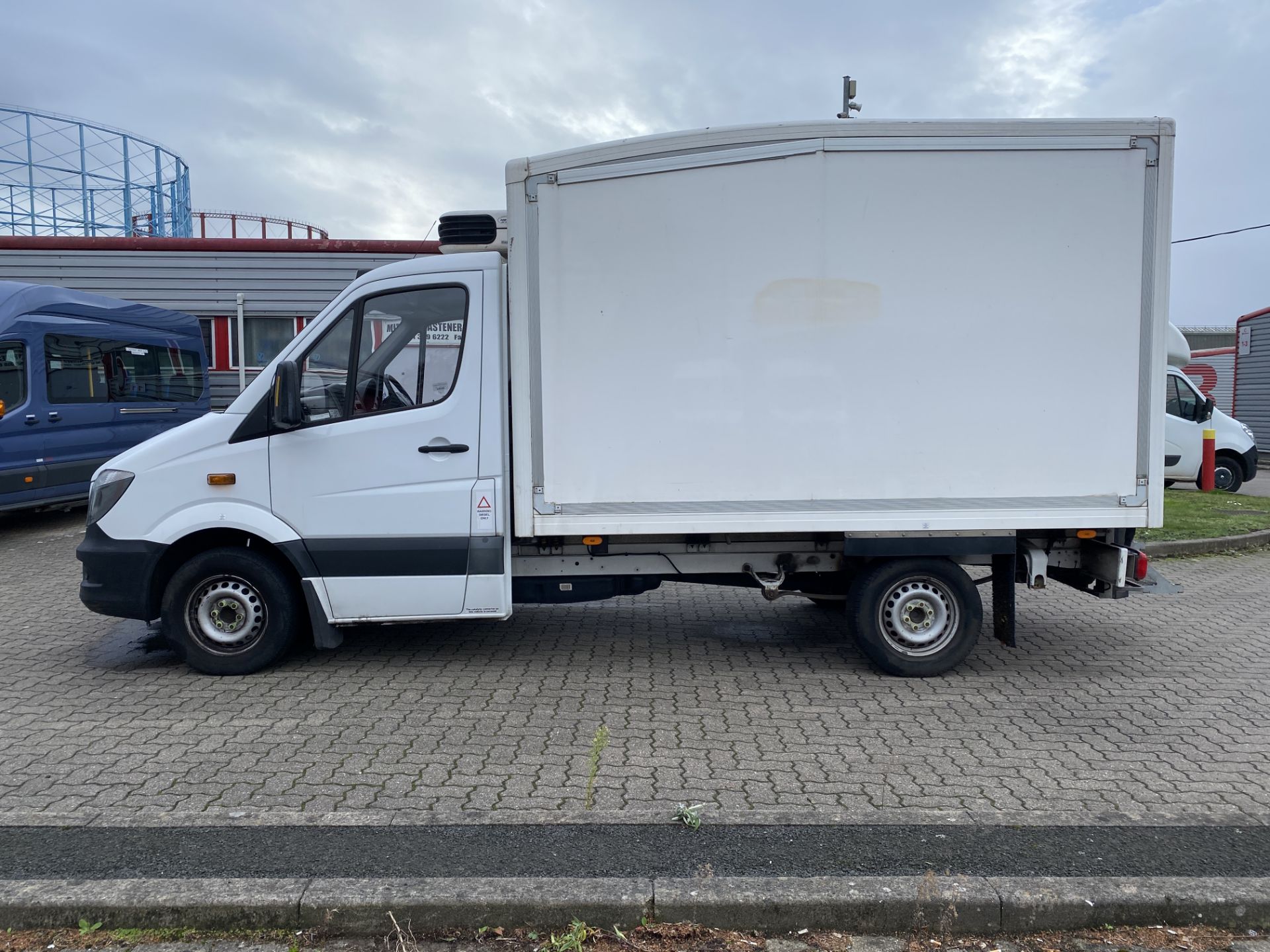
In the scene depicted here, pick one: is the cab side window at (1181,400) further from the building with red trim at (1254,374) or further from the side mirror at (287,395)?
the side mirror at (287,395)

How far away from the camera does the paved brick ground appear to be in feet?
13.8

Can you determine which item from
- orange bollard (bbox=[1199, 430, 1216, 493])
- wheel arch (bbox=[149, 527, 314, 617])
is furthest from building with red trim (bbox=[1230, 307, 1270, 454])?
wheel arch (bbox=[149, 527, 314, 617])

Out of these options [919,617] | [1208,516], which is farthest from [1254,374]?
[919,617]

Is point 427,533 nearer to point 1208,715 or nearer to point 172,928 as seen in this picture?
point 172,928

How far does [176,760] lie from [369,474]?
5.91 ft

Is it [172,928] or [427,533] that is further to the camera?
[427,533]

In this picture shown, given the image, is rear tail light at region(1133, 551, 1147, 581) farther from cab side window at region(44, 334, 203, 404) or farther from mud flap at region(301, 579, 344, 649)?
cab side window at region(44, 334, 203, 404)

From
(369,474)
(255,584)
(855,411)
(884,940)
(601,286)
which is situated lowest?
(884,940)

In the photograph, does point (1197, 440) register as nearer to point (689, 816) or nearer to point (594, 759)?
point (594, 759)

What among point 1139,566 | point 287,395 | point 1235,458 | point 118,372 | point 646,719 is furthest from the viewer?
point 1235,458

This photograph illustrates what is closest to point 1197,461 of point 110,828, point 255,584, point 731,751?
point 731,751

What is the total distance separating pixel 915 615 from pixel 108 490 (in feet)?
15.8

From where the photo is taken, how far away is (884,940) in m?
3.18

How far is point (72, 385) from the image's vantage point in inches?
461
